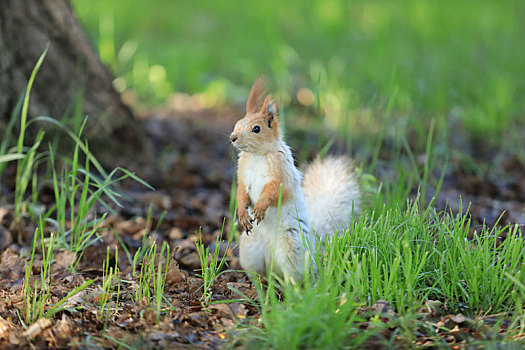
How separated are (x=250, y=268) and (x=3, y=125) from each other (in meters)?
2.14

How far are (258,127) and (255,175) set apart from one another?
0.22 m

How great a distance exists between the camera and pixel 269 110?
9.20ft

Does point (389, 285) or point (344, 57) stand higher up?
point (344, 57)

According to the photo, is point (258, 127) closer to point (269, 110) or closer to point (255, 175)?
point (269, 110)

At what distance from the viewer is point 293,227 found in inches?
109

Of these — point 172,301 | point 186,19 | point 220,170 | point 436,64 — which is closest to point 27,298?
point 172,301

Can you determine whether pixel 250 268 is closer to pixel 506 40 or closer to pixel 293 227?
pixel 293 227

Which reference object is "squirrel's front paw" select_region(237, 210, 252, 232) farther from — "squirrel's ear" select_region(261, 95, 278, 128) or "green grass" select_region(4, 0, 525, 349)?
"squirrel's ear" select_region(261, 95, 278, 128)

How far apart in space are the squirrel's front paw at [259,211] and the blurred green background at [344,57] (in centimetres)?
137

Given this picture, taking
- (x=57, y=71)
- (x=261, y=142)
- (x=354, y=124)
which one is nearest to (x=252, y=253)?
(x=261, y=142)

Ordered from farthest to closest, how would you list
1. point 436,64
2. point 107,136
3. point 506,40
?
point 506,40 → point 436,64 → point 107,136

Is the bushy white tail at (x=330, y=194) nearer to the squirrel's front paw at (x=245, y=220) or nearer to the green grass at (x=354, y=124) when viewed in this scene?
the green grass at (x=354, y=124)

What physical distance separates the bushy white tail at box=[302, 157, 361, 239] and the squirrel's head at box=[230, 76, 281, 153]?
502 mm

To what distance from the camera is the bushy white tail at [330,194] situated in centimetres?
311
